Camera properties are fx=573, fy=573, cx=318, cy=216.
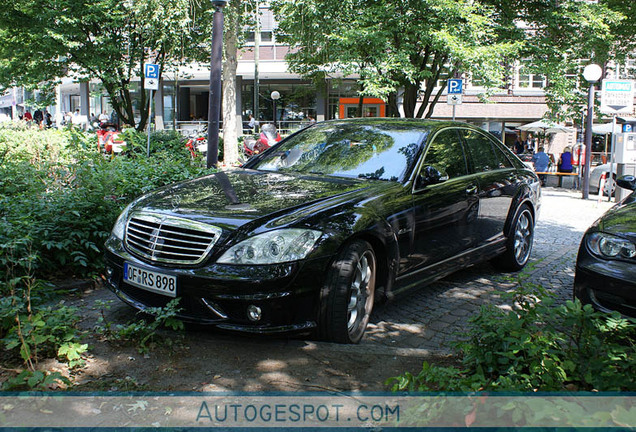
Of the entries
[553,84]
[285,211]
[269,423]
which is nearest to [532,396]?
[269,423]

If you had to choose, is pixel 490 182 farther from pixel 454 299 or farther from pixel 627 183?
pixel 627 183

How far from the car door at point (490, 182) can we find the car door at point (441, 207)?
7.0 inches

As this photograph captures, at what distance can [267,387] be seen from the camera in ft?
10.1

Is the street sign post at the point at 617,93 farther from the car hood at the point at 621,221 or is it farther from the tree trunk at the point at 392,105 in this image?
the car hood at the point at 621,221

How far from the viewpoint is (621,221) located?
4559 mm

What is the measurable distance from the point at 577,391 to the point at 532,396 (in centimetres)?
28

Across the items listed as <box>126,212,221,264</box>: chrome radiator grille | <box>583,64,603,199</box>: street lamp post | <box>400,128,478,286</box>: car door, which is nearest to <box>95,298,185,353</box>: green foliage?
<box>126,212,221,264</box>: chrome radiator grille

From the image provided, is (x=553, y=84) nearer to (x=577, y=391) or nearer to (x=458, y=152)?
(x=458, y=152)

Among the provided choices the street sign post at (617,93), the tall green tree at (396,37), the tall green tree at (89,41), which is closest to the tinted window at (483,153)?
the street sign post at (617,93)

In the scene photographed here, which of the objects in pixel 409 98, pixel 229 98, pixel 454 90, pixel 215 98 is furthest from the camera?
pixel 409 98

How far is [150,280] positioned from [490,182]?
3.58 meters

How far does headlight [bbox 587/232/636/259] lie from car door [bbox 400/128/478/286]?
110 cm

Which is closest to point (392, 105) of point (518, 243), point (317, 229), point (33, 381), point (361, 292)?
point (518, 243)

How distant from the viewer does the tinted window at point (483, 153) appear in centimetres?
576
